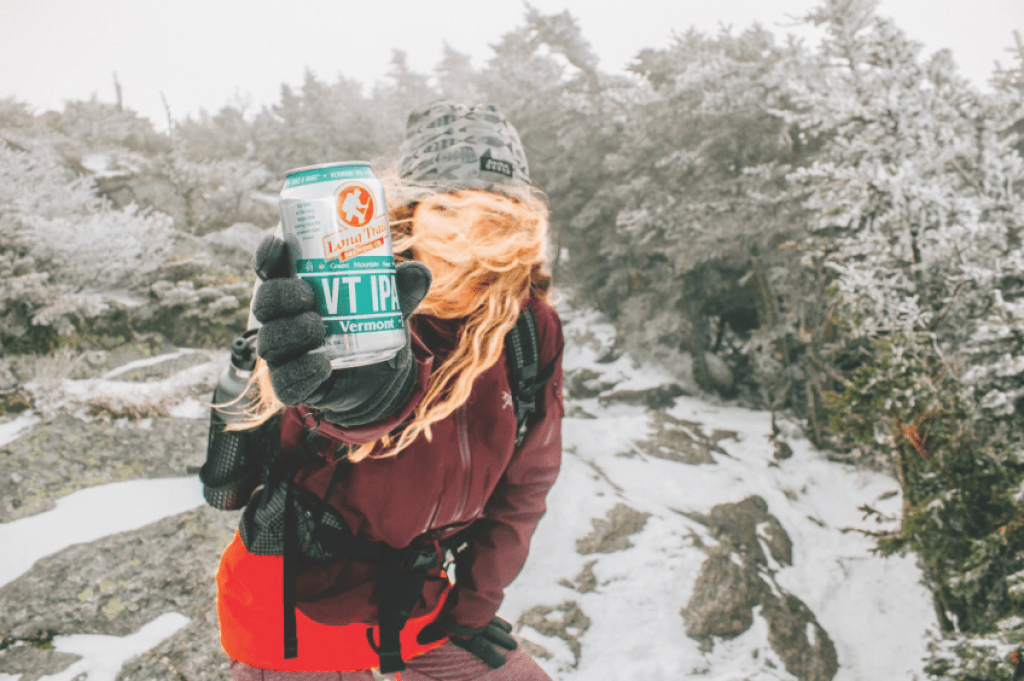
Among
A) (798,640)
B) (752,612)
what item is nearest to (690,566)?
(752,612)

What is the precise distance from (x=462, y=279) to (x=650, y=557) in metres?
3.76

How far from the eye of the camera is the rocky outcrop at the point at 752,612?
12.3ft

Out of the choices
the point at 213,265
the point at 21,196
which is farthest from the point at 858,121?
the point at 21,196

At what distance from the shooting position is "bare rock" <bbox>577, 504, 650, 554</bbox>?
4.43 metres

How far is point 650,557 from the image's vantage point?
4.30 metres

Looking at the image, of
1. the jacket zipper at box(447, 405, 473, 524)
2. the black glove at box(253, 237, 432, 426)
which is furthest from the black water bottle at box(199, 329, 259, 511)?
the jacket zipper at box(447, 405, 473, 524)

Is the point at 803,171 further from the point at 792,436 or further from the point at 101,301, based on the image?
the point at 101,301

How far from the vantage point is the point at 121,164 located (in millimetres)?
13281

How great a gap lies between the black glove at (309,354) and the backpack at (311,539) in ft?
1.15

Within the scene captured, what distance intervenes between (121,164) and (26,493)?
44.3ft

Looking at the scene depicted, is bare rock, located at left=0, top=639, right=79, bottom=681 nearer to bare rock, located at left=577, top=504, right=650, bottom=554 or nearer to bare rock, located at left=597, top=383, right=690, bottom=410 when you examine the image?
bare rock, located at left=577, top=504, right=650, bottom=554

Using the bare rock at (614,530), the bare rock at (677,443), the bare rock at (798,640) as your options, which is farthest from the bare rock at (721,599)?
the bare rock at (677,443)

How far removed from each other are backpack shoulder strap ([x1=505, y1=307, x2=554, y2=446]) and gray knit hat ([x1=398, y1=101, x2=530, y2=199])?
44cm

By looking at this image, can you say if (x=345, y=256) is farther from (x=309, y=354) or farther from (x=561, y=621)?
(x=561, y=621)
